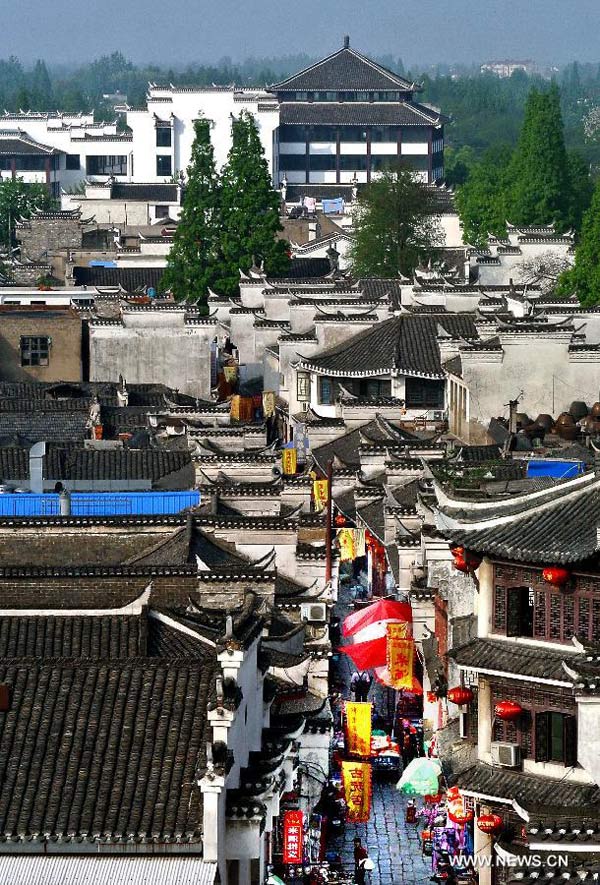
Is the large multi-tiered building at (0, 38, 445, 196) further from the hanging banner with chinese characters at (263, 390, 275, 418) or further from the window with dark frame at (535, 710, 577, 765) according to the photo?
the window with dark frame at (535, 710, 577, 765)

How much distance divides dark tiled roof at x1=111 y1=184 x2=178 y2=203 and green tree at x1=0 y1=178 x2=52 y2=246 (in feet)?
11.6

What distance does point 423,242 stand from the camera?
3639 inches

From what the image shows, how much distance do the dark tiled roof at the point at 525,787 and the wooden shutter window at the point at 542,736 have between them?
0.24m

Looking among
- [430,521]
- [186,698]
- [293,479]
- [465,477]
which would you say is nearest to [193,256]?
[293,479]

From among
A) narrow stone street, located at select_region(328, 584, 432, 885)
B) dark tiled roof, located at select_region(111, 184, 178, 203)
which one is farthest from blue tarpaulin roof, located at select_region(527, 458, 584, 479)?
dark tiled roof, located at select_region(111, 184, 178, 203)

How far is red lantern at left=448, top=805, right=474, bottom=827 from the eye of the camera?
2989 centimetres

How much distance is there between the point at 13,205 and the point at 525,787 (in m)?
95.0

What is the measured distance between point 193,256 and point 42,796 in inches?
2414

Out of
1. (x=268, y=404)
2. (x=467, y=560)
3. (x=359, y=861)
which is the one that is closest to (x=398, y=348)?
(x=268, y=404)

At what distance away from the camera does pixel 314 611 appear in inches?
1416

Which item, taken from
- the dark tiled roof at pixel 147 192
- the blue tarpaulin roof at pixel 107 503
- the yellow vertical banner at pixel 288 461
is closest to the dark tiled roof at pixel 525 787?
the blue tarpaulin roof at pixel 107 503

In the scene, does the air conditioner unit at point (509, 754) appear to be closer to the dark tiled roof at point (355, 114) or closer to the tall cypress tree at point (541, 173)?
the tall cypress tree at point (541, 173)

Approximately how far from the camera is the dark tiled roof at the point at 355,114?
14825 cm

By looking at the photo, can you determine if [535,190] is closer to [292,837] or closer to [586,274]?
[586,274]
